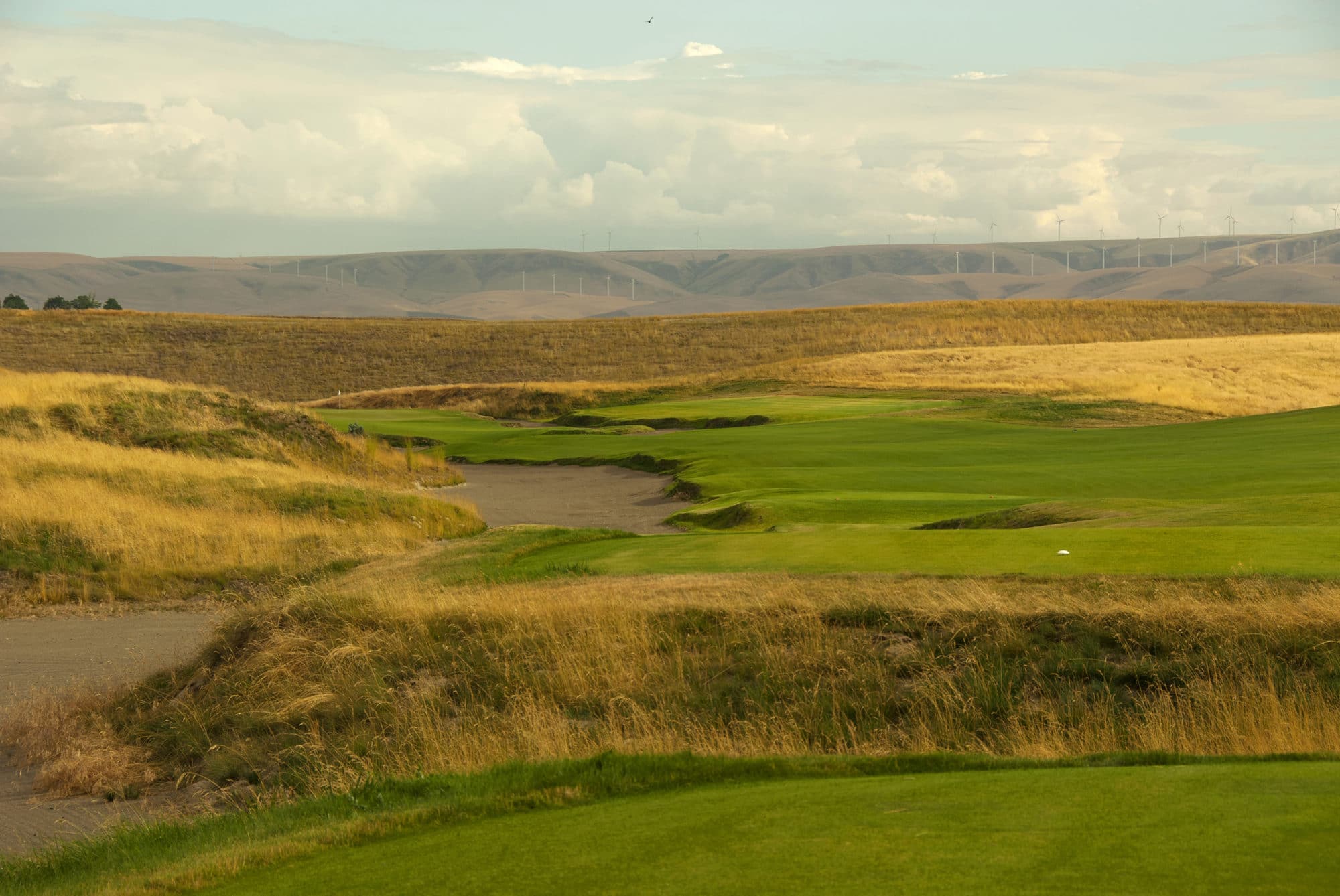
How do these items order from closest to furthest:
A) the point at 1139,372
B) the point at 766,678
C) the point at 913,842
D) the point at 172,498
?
the point at 913,842
the point at 766,678
the point at 172,498
the point at 1139,372

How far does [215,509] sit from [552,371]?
66914 millimetres

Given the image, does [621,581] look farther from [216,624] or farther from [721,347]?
[721,347]

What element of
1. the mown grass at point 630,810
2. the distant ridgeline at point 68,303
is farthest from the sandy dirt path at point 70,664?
the distant ridgeline at point 68,303

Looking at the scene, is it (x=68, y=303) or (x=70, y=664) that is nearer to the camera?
(x=70, y=664)

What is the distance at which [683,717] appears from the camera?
36.6ft

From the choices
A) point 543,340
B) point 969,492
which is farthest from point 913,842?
point 543,340

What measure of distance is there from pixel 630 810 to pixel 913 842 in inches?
76.8

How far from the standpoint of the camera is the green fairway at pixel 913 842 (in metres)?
4.91

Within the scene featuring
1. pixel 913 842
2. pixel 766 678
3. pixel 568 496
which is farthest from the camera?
pixel 568 496

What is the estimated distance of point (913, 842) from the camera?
5582 mm

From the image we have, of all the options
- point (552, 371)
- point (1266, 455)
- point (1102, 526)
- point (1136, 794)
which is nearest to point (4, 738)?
point (1136, 794)

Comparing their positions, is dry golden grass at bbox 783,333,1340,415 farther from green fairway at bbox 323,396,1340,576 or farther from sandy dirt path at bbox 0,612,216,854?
sandy dirt path at bbox 0,612,216,854

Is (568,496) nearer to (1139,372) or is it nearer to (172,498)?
(172,498)

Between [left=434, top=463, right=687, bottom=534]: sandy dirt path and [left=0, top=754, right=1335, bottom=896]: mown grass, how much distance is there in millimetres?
18374
